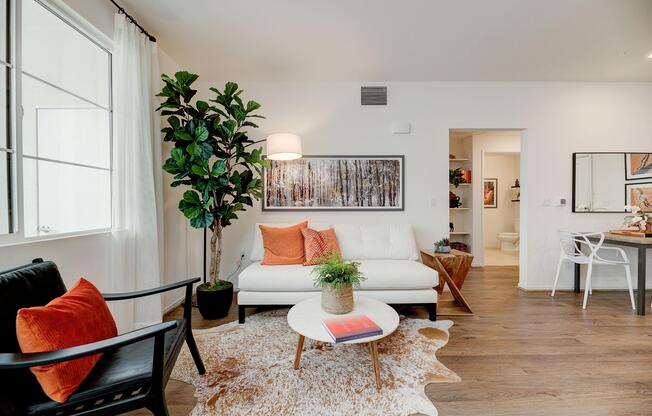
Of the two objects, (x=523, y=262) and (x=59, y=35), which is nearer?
(x=59, y=35)

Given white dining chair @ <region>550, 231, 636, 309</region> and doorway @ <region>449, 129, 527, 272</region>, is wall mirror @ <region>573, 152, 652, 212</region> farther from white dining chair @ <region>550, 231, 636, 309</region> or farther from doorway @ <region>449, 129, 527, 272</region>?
doorway @ <region>449, 129, 527, 272</region>

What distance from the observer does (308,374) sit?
1.89 metres

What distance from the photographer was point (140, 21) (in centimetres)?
248

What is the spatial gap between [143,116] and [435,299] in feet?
10.1

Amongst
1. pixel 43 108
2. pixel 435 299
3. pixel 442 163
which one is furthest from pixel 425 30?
pixel 43 108

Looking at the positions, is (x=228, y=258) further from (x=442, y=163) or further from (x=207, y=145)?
(x=442, y=163)

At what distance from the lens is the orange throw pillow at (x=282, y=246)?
2.97m

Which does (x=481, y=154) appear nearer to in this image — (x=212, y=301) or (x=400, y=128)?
(x=400, y=128)

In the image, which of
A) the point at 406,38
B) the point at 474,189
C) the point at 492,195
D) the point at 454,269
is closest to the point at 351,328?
the point at 454,269

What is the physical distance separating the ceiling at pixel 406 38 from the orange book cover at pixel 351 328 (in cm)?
234

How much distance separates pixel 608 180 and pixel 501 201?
10.5ft

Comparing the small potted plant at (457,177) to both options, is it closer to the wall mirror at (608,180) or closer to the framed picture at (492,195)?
the wall mirror at (608,180)

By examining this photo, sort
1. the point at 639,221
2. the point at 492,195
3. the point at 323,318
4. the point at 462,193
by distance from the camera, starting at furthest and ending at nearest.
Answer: the point at 492,195 < the point at 462,193 < the point at 639,221 < the point at 323,318

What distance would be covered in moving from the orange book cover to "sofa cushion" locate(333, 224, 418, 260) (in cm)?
141
